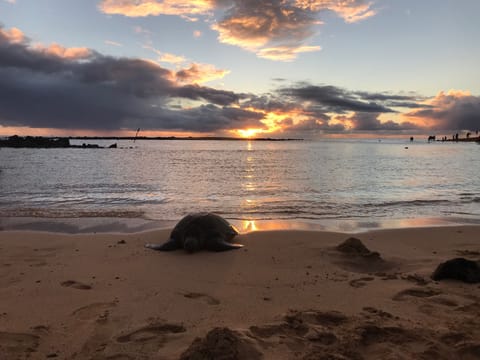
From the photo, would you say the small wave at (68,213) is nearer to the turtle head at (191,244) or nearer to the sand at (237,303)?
the sand at (237,303)

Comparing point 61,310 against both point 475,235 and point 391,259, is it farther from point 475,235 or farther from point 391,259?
point 475,235

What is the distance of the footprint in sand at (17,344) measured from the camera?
3.22m

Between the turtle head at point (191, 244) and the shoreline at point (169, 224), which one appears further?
the shoreline at point (169, 224)

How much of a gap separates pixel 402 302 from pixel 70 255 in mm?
5424

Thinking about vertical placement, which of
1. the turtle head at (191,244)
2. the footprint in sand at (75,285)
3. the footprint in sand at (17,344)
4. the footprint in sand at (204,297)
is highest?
the turtle head at (191,244)

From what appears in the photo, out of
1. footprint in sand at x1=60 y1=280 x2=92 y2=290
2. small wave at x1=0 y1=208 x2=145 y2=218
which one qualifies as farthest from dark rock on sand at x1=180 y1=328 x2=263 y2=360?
small wave at x1=0 y1=208 x2=145 y2=218

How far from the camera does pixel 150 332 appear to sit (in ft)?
12.1

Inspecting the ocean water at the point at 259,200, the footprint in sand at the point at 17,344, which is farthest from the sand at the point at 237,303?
the ocean water at the point at 259,200

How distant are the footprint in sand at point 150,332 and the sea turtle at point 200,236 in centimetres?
325

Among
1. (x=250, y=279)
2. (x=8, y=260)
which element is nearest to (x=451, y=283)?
(x=250, y=279)

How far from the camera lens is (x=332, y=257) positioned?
652cm

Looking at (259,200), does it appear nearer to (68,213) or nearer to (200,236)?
(68,213)

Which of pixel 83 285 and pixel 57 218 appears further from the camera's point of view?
pixel 57 218

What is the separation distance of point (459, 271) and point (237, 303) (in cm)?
316
